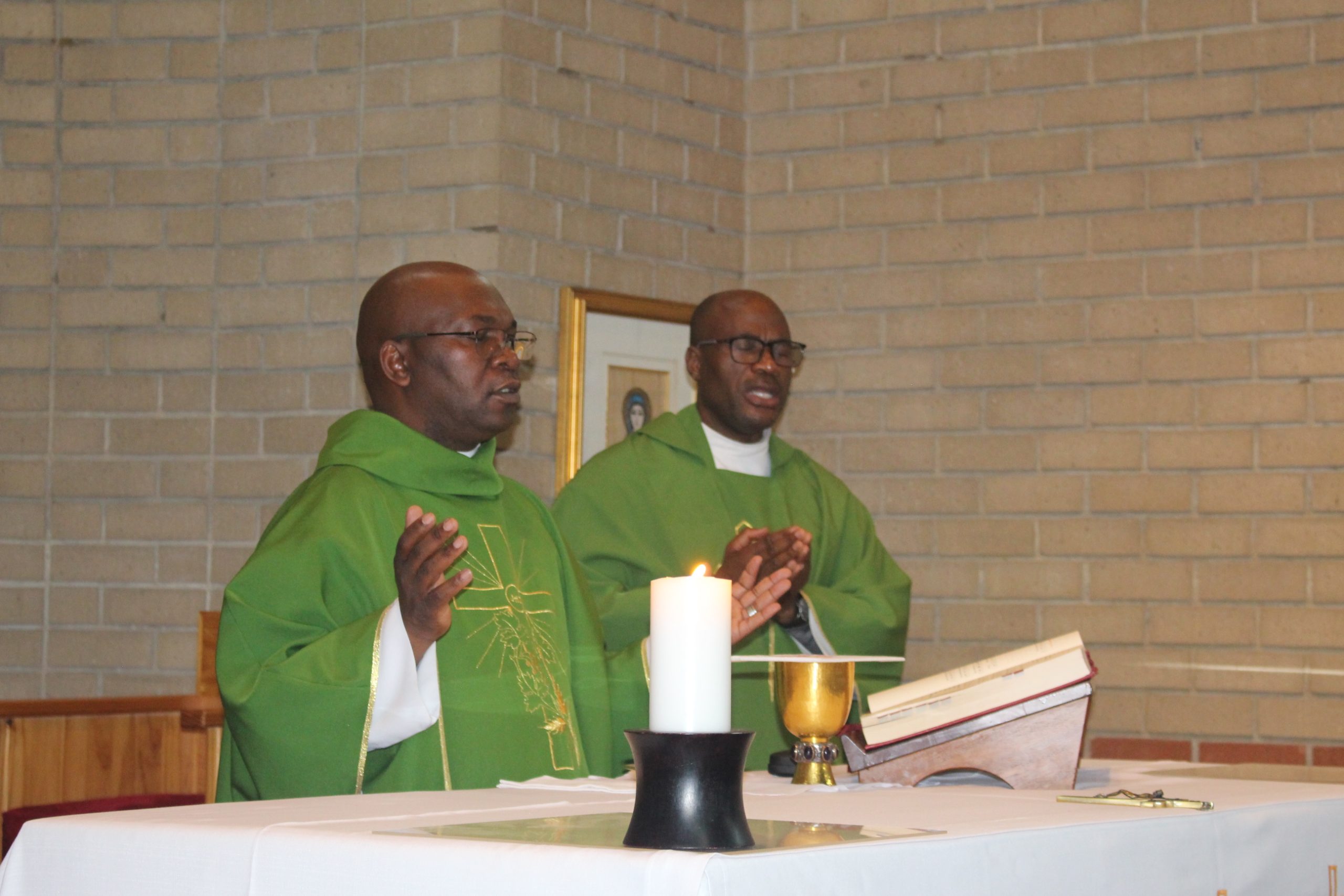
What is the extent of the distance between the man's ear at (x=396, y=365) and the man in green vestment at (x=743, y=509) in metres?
1.03

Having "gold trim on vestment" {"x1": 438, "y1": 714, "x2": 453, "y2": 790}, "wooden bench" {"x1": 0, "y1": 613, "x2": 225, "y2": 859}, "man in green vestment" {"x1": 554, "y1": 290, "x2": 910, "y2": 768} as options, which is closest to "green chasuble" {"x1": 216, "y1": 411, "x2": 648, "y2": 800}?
"gold trim on vestment" {"x1": 438, "y1": 714, "x2": 453, "y2": 790}

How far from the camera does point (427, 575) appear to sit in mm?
2701

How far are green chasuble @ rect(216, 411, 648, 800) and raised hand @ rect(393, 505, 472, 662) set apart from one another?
0.14 m

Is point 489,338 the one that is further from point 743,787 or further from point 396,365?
point 743,787

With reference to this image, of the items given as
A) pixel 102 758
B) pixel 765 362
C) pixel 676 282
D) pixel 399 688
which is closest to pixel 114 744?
pixel 102 758

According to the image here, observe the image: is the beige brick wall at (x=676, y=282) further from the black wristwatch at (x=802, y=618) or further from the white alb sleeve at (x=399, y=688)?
the white alb sleeve at (x=399, y=688)

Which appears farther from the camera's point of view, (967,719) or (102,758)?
(102,758)

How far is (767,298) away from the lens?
5070 mm

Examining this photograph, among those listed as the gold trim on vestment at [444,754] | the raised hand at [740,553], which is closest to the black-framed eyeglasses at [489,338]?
the raised hand at [740,553]

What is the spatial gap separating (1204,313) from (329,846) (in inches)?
177

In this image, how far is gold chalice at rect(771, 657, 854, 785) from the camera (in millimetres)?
2668

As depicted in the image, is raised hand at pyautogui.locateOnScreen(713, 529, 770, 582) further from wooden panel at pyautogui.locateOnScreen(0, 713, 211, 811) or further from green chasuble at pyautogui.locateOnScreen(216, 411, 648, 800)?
wooden panel at pyautogui.locateOnScreen(0, 713, 211, 811)

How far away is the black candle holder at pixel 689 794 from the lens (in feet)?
5.66

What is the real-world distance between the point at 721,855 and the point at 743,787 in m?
0.92
